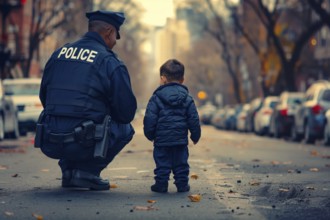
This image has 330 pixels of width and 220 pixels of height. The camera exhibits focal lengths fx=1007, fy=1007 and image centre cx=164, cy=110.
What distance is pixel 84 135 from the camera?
9375 millimetres

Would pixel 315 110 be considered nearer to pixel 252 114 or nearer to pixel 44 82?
pixel 252 114

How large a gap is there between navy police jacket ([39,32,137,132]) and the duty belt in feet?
0.30

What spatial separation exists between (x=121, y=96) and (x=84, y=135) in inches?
22.6

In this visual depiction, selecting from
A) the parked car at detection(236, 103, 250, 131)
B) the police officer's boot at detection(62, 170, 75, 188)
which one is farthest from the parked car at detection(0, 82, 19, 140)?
the parked car at detection(236, 103, 250, 131)

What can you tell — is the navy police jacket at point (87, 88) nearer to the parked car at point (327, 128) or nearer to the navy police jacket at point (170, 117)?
the navy police jacket at point (170, 117)

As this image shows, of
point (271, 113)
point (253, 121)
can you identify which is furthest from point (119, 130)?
point (253, 121)

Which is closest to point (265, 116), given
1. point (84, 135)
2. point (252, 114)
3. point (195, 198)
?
point (252, 114)

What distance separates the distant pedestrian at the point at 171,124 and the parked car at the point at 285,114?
21.3 m

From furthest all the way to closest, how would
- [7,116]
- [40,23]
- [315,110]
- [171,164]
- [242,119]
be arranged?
1. [40,23]
2. [242,119]
3. [315,110]
4. [7,116]
5. [171,164]

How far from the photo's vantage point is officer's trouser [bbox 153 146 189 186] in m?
9.86

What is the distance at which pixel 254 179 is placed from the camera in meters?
11.5

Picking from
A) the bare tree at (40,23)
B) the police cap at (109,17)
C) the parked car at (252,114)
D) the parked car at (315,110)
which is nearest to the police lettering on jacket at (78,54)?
the police cap at (109,17)

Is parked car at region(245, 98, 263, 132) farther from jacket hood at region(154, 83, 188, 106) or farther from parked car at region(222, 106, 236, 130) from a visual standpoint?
jacket hood at region(154, 83, 188, 106)

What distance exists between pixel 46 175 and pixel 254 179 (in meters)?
2.55
